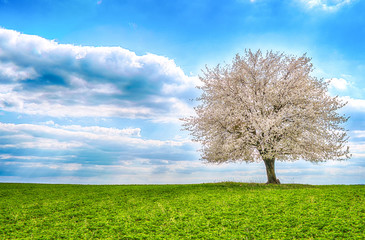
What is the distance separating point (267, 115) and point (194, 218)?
1572 centimetres

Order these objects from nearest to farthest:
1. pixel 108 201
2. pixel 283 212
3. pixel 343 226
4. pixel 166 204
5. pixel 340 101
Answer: pixel 343 226 < pixel 283 212 < pixel 166 204 < pixel 108 201 < pixel 340 101

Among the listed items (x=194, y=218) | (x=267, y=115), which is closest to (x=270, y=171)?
(x=267, y=115)

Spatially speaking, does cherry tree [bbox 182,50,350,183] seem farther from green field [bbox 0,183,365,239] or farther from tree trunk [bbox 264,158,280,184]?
green field [bbox 0,183,365,239]

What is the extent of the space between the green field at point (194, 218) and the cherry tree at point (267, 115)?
715 centimetres

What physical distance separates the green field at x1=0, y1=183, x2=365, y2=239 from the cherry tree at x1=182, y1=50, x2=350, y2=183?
715 centimetres

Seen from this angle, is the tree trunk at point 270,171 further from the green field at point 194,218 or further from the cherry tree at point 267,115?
the green field at point 194,218

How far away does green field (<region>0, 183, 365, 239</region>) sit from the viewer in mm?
11547

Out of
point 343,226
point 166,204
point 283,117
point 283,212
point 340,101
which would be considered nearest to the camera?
point 343,226

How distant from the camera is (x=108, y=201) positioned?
18812mm

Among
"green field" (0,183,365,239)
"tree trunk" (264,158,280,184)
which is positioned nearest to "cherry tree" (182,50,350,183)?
"tree trunk" (264,158,280,184)

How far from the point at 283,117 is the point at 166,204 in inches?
556

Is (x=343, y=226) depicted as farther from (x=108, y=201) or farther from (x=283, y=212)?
(x=108, y=201)

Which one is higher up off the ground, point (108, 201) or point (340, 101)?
point (340, 101)

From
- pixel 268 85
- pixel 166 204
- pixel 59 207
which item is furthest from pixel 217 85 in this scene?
pixel 59 207
